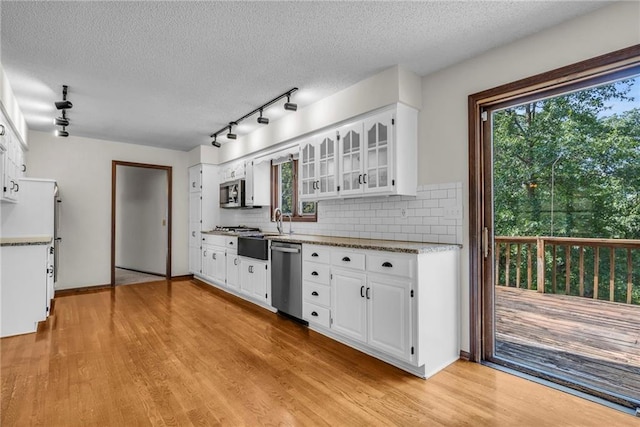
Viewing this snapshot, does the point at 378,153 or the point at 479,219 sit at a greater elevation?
the point at 378,153

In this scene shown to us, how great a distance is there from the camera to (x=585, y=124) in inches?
95.0

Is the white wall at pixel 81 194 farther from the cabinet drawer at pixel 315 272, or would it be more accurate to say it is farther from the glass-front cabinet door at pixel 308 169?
the cabinet drawer at pixel 315 272

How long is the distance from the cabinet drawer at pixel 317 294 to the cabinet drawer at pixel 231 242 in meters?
1.70

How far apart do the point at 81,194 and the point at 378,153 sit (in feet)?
16.5

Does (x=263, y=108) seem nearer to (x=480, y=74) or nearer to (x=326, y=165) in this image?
(x=326, y=165)

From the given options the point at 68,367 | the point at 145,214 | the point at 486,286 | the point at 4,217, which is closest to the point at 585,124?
the point at 486,286

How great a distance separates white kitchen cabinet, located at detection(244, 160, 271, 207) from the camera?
205 inches

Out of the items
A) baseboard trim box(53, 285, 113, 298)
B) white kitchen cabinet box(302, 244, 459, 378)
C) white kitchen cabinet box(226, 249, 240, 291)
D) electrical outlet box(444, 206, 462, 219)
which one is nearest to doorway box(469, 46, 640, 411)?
electrical outlet box(444, 206, 462, 219)

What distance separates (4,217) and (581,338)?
6094 mm

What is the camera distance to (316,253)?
330 centimetres

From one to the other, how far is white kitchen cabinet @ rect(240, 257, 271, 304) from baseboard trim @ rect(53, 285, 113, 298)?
8.57 ft

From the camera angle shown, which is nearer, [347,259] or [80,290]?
[347,259]

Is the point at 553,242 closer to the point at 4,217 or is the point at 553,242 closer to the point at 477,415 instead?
the point at 477,415

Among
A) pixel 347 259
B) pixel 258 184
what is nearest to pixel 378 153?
pixel 347 259
